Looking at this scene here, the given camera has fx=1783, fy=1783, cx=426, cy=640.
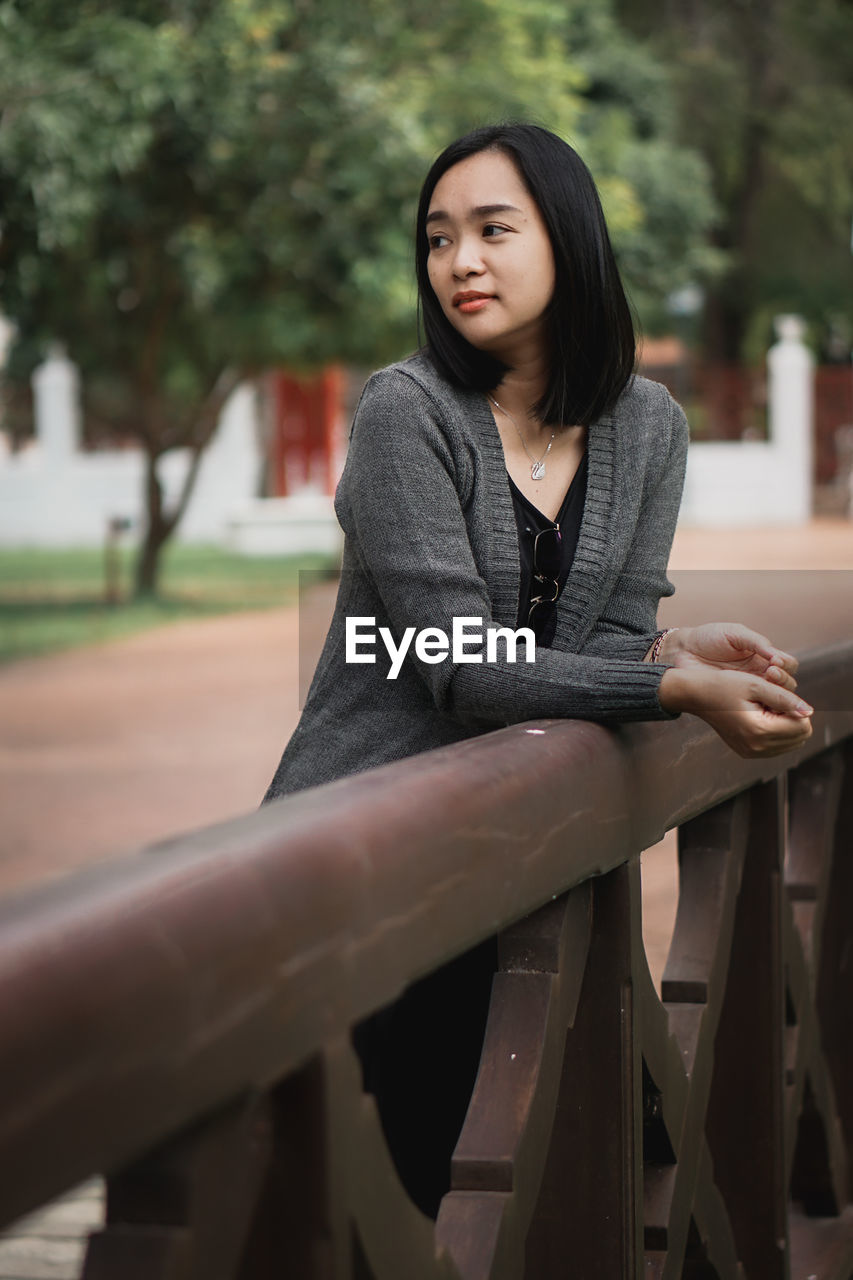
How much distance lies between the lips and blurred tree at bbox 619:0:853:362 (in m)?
20.7

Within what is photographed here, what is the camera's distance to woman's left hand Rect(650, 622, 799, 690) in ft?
5.05

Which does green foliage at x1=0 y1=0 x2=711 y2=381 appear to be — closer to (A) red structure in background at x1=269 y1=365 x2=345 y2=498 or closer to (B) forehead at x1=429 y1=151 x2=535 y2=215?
(A) red structure in background at x1=269 y1=365 x2=345 y2=498

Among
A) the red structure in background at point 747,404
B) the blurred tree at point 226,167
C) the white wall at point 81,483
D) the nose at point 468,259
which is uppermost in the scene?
the blurred tree at point 226,167

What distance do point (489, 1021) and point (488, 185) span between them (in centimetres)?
84

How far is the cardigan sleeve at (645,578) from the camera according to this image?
1750 mm

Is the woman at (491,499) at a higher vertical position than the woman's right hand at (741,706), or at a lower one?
higher

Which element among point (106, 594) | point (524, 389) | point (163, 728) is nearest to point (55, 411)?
point (106, 594)

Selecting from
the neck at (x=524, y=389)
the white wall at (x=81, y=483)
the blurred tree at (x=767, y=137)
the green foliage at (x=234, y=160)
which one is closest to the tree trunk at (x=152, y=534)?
the green foliage at (x=234, y=160)

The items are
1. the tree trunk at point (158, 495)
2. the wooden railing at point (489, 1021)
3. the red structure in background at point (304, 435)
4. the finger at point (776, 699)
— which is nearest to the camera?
the wooden railing at point (489, 1021)

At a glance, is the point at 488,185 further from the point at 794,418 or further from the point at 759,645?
the point at 794,418

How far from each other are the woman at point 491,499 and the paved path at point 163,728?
284 millimetres

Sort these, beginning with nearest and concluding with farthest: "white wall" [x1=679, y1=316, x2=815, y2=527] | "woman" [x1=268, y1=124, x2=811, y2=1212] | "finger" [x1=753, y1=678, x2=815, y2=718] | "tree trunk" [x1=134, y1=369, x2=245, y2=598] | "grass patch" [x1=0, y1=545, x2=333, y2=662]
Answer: "finger" [x1=753, y1=678, x2=815, y2=718] → "woman" [x1=268, y1=124, x2=811, y2=1212] → "grass patch" [x1=0, y1=545, x2=333, y2=662] → "tree trunk" [x1=134, y1=369, x2=245, y2=598] → "white wall" [x1=679, y1=316, x2=815, y2=527]

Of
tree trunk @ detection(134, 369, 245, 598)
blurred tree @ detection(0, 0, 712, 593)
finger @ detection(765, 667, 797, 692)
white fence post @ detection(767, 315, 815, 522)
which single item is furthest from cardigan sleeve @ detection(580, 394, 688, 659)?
white fence post @ detection(767, 315, 815, 522)

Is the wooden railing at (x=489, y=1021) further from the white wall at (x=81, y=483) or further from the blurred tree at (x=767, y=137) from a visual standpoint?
the blurred tree at (x=767, y=137)
